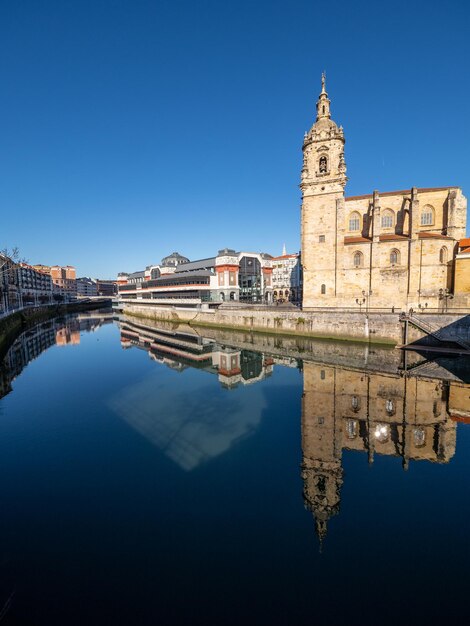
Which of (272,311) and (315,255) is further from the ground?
(315,255)

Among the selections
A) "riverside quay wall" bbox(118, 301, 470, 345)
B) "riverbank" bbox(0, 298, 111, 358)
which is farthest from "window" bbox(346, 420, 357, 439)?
"riverbank" bbox(0, 298, 111, 358)

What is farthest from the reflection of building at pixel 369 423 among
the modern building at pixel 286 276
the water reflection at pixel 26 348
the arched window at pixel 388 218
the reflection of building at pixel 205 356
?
the modern building at pixel 286 276

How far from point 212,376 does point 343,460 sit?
14.4 meters

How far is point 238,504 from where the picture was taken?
29.5 feet

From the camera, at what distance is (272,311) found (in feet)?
133

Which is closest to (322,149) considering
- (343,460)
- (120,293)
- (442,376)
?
(442,376)

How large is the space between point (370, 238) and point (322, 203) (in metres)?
7.92

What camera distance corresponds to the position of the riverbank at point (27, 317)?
35.8 meters

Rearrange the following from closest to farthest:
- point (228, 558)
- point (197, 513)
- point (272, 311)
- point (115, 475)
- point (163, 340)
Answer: point (228, 558) → point (197, 513) → point (115, 475) → point (272, 311) → point (163, 340)

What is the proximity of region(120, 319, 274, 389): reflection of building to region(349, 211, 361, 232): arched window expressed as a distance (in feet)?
80.2

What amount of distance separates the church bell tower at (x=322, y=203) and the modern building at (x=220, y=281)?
17.1 m

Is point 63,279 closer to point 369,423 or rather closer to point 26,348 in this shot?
point 26,348

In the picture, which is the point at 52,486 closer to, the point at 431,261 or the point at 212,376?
the point at 212,376

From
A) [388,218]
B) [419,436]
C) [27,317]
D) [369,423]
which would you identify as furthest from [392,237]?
[27,317]
